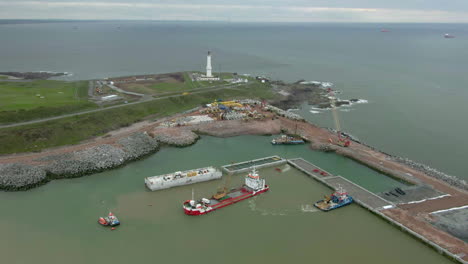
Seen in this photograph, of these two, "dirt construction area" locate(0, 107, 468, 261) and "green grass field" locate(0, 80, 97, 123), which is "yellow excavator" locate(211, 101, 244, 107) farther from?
"green grass field" locate(0, 80, 97, 123)

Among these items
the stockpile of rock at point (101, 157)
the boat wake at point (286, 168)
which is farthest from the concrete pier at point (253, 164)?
the stockpile of rock at point (101, 157)

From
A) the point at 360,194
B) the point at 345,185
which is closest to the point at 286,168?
the point at 345,185

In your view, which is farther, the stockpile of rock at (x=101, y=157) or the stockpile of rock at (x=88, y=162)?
the stockpile of rock at (x=101, y=157)

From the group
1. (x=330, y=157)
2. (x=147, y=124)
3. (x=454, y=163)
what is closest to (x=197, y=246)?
(x=330, y=157)

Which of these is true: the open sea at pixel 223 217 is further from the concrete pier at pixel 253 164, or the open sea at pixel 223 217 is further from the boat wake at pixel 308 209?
the concrete pier at pixel 253 164

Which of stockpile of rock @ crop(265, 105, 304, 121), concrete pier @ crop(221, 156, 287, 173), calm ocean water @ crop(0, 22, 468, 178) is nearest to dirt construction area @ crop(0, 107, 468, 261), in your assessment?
stockpile of rock @ crop(265, 105, 304, 121)

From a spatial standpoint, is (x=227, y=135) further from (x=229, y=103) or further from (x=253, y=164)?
(x=229, y=103)
